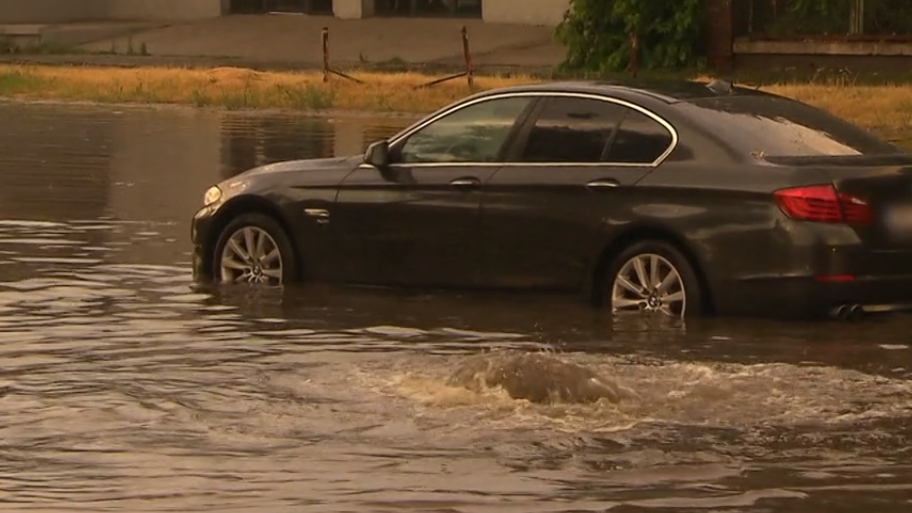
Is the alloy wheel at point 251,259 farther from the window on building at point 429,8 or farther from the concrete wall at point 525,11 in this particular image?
the window on building at point 429,8

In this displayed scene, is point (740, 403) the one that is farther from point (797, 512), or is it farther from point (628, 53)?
point (628, 53)

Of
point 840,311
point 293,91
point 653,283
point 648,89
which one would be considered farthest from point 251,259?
point 293,91

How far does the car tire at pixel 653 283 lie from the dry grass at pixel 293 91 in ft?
55.2

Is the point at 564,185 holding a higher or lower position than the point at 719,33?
lower

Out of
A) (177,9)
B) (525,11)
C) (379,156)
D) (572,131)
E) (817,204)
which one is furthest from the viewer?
(177,9)

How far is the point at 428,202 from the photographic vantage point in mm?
12406

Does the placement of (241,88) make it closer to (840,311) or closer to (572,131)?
(572,131)

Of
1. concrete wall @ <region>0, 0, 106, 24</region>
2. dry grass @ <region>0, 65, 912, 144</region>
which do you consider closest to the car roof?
dry grass @ <region>0, 65, 912, 144</region>

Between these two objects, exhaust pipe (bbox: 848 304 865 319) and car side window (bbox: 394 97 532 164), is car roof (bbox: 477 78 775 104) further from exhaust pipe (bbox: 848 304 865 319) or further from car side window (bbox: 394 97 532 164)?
exhaust pipe (bbox: 848 304 865 319)

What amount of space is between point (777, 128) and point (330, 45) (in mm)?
41252

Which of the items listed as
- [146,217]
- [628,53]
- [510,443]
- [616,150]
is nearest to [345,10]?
[628,53]

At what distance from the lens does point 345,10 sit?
57.5 meters

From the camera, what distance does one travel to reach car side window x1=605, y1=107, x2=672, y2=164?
11.8 m

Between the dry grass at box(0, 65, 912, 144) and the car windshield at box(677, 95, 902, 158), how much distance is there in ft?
52.7
